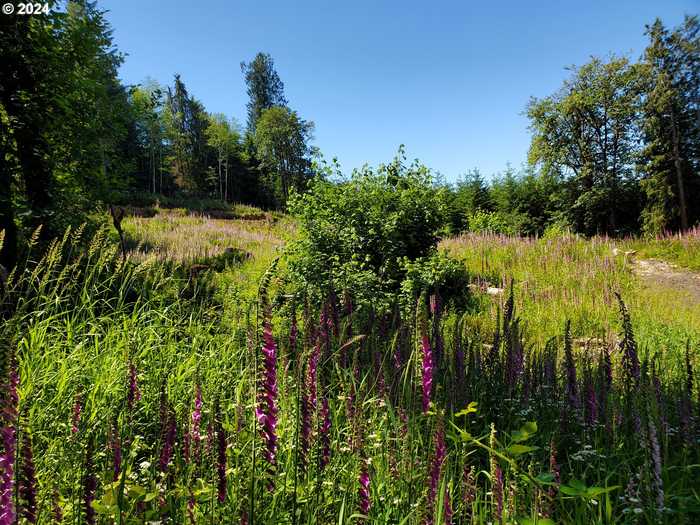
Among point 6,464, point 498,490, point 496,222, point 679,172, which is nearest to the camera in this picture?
point 6,464

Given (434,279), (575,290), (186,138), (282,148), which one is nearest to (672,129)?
(575,290)

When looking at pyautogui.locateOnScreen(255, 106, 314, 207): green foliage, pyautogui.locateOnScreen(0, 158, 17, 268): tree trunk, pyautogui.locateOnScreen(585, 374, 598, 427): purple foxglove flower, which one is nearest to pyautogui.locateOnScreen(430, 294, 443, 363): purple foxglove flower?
pyautogui.locateOnScreen(585, 374, 598, 427): purple foxglove flower

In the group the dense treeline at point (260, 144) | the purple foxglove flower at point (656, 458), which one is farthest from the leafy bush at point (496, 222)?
the purple foxglove flower at point (656, 458)

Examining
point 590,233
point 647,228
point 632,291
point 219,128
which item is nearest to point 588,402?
point 632,291

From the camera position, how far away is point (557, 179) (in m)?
29.9

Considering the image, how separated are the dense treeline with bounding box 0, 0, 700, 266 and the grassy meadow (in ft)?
12.3

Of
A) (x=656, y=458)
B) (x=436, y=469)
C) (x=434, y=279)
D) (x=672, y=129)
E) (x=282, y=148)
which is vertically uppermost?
(x=282, y=148)

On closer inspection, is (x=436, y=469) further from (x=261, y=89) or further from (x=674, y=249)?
(x=261, y=89)

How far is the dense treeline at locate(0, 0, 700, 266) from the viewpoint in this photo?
22.3 ft

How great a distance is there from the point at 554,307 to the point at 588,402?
5.76m

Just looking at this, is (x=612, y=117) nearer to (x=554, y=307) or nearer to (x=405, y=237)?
(x=554, y=307)

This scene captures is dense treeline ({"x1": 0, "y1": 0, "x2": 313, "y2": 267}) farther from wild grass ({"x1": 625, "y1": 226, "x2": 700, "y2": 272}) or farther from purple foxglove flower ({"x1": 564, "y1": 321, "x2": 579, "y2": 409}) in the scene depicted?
wild grass ({"x1": 625, "y1": 226, "x2": 700, "y2": 272})

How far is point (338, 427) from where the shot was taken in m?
2.44

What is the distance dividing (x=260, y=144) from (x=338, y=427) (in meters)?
52.5
